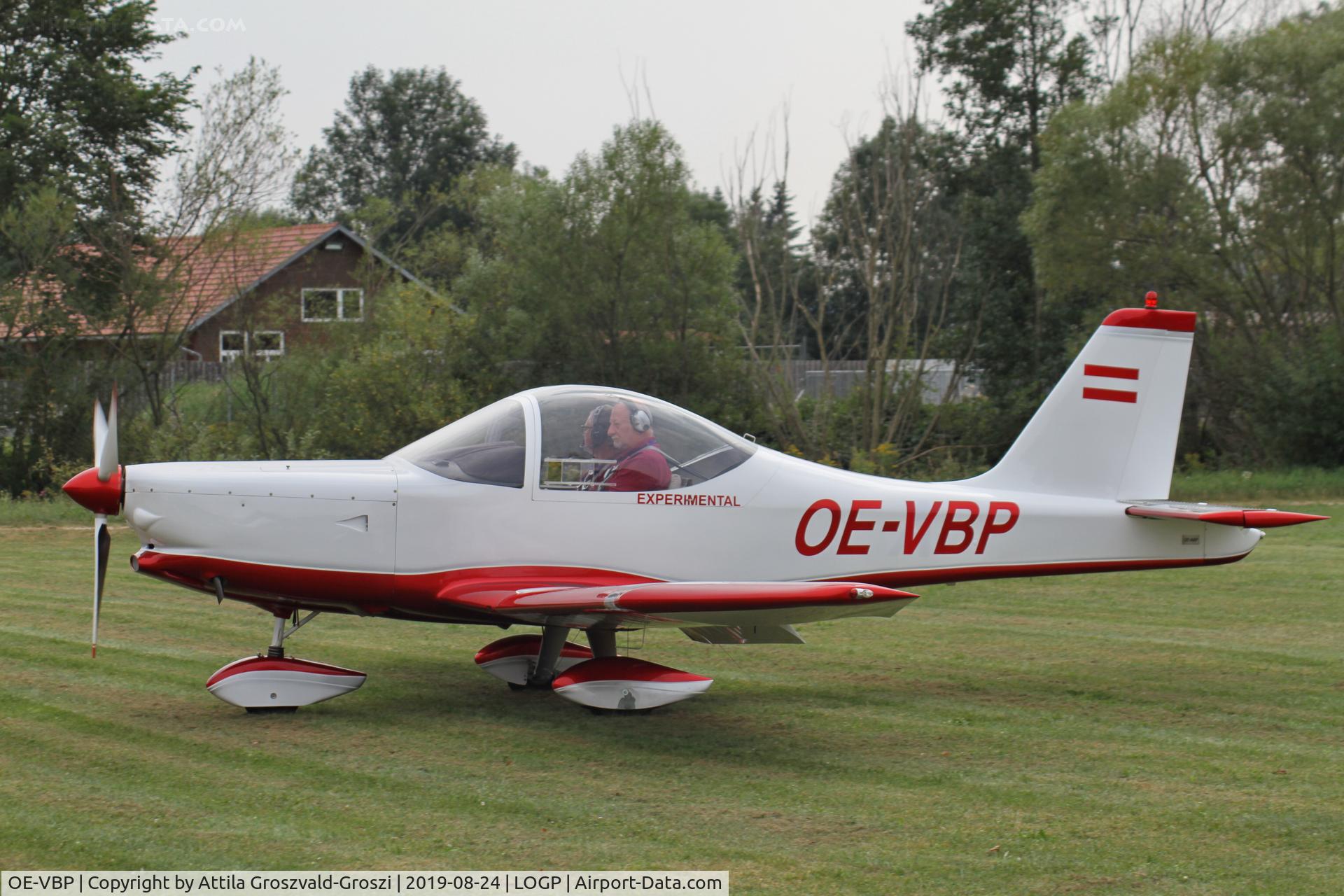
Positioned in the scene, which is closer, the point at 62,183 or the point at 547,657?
the point at 547,657

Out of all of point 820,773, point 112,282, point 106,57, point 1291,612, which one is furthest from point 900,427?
point 106,57

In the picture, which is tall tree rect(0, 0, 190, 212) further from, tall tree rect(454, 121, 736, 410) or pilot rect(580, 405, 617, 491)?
pilot rect(580, 405, 617, 491)

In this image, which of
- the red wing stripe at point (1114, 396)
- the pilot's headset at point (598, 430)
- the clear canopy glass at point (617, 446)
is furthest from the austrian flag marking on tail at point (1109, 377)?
the pilot's headset at point (598, 430)

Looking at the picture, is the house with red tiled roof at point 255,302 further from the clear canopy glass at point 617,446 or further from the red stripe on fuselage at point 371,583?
the clear canopy glass at point 617,446

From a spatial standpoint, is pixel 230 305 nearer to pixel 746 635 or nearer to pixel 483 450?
pixel 483 450

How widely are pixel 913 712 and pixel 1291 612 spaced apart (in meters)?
4.72

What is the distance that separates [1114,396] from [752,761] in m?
3.53

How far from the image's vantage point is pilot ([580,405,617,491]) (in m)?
6.57

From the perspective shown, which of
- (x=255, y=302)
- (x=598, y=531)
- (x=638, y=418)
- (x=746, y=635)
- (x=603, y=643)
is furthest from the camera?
(x=255, y=302)

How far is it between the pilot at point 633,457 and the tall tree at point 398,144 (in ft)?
203

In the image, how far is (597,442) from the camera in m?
6.61

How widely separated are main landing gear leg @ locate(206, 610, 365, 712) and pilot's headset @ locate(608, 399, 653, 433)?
6.55ft

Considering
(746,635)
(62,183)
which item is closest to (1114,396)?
(746,635)

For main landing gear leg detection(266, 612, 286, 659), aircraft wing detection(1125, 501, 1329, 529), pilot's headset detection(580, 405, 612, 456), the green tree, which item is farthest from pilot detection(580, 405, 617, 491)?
the green tree
